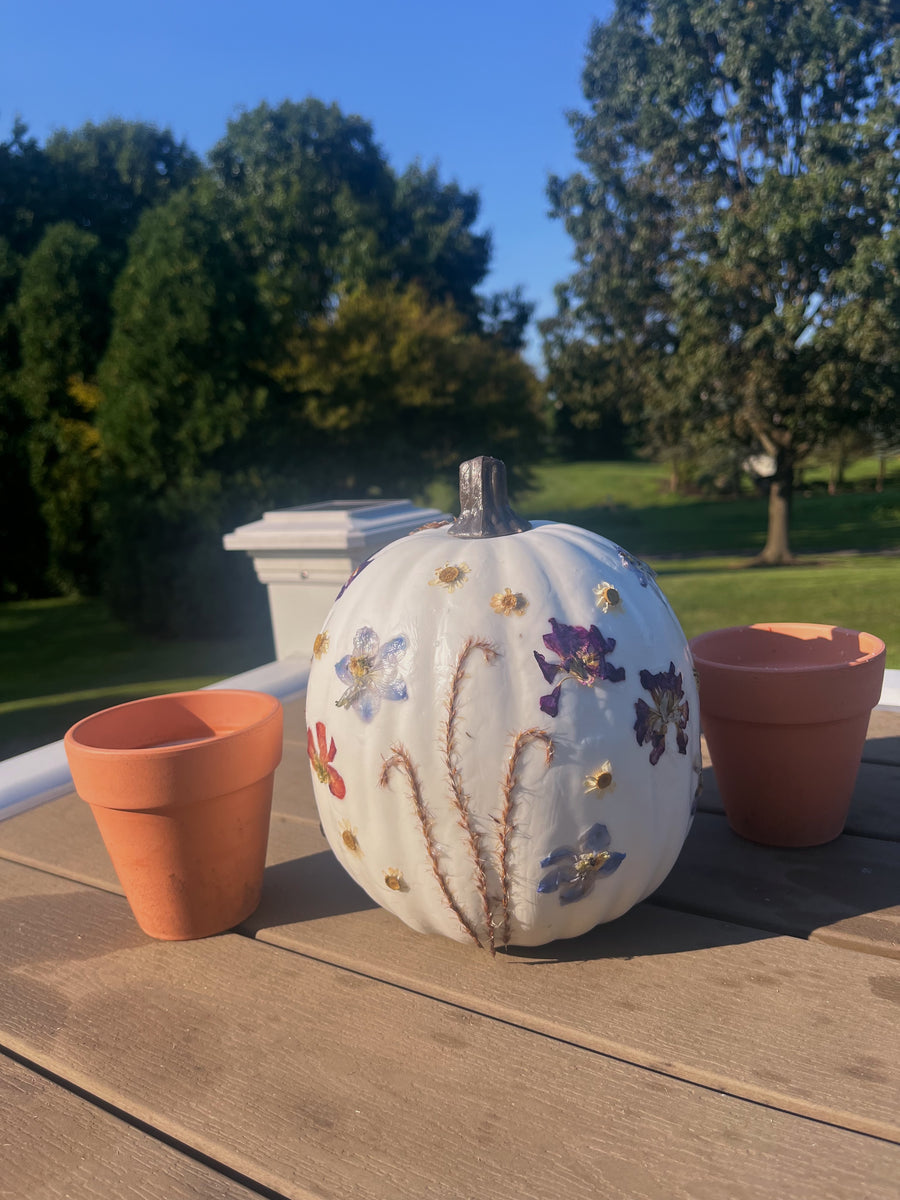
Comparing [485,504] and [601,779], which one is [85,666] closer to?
[485,504]

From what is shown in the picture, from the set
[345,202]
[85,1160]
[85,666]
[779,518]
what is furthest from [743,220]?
[85,1160]

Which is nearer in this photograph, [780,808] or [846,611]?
[780,808]

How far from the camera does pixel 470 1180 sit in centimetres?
93

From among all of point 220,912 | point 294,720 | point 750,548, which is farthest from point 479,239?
point 220,912

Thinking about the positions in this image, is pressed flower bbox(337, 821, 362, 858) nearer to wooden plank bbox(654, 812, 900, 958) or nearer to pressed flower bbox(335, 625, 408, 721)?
pressed flower bbox(335, 625, 408, 721)

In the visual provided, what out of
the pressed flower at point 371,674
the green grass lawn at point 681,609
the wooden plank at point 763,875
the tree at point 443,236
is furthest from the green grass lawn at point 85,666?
the tree at point 443,236

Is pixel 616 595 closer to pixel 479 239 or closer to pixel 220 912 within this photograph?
pixel 220 912

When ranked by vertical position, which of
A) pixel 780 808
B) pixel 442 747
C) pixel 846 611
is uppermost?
pixel 442 747

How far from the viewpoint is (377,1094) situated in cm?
106

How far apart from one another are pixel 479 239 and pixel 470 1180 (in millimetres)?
19243

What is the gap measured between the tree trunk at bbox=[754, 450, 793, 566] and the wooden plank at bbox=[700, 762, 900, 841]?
11.5 m

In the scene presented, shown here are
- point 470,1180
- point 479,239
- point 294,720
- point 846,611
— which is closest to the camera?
point 470,1180

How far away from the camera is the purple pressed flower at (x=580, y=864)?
1229 mm

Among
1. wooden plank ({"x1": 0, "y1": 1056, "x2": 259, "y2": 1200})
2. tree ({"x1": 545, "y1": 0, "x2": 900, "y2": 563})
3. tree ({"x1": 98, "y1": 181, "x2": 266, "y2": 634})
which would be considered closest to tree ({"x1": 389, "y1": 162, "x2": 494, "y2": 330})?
tree ({"x1": 545, "y1": 0, "x2": 900, "y2": 563})
